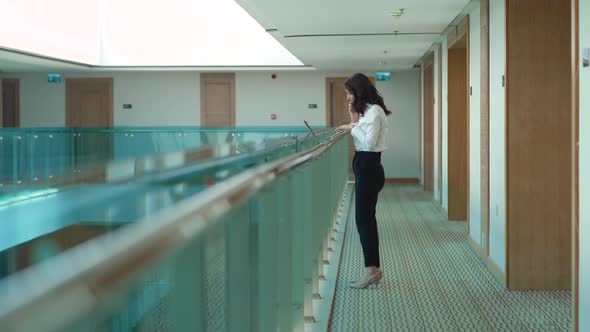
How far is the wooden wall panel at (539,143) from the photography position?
592 centimetres

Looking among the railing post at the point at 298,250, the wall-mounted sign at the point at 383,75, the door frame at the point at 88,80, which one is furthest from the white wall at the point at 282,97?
the railing post at the point at 298,250

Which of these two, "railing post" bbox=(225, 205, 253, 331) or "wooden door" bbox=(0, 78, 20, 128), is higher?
"wooden door" bbox=(0, 78, 20, 128)

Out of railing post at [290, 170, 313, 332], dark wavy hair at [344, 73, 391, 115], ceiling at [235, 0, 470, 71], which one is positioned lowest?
railing post at [290, 170, 313, 332]

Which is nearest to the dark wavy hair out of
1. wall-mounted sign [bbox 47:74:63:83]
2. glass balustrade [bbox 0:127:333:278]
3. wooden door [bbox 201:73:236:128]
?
glass balustrade [bbox 0:127:333:278]

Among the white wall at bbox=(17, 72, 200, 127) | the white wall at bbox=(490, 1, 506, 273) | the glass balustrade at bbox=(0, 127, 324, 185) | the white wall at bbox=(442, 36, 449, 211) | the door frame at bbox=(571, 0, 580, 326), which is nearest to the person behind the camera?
the door frame at bbox=(571, 0, 580, 326)

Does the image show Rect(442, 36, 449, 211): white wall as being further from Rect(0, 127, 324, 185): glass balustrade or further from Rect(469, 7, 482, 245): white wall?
Rect(0, 127, 324, 185): glass balustrade

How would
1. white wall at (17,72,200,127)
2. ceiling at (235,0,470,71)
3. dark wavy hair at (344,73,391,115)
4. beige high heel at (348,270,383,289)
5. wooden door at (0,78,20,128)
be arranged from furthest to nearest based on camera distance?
wooden door at (0,78,20,128)
white wall at (17,72,200,127)
ceiling at (235,0,470,71)
beige high heel at (348,270,383,289)
dark wavy hair at (344,73,391,115)

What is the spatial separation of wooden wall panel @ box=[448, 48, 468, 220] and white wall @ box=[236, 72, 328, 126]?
7891 millimetres

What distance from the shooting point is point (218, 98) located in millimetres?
18672

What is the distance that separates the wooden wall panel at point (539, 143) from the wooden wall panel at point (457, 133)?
14.6 feet

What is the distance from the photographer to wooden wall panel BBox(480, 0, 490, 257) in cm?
701

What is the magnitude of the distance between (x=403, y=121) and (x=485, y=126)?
1100cm

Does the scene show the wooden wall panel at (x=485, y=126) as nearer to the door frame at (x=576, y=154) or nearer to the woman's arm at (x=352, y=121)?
the woman's arm at (x=352, y=121)

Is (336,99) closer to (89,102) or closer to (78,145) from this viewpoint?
(89,102)
